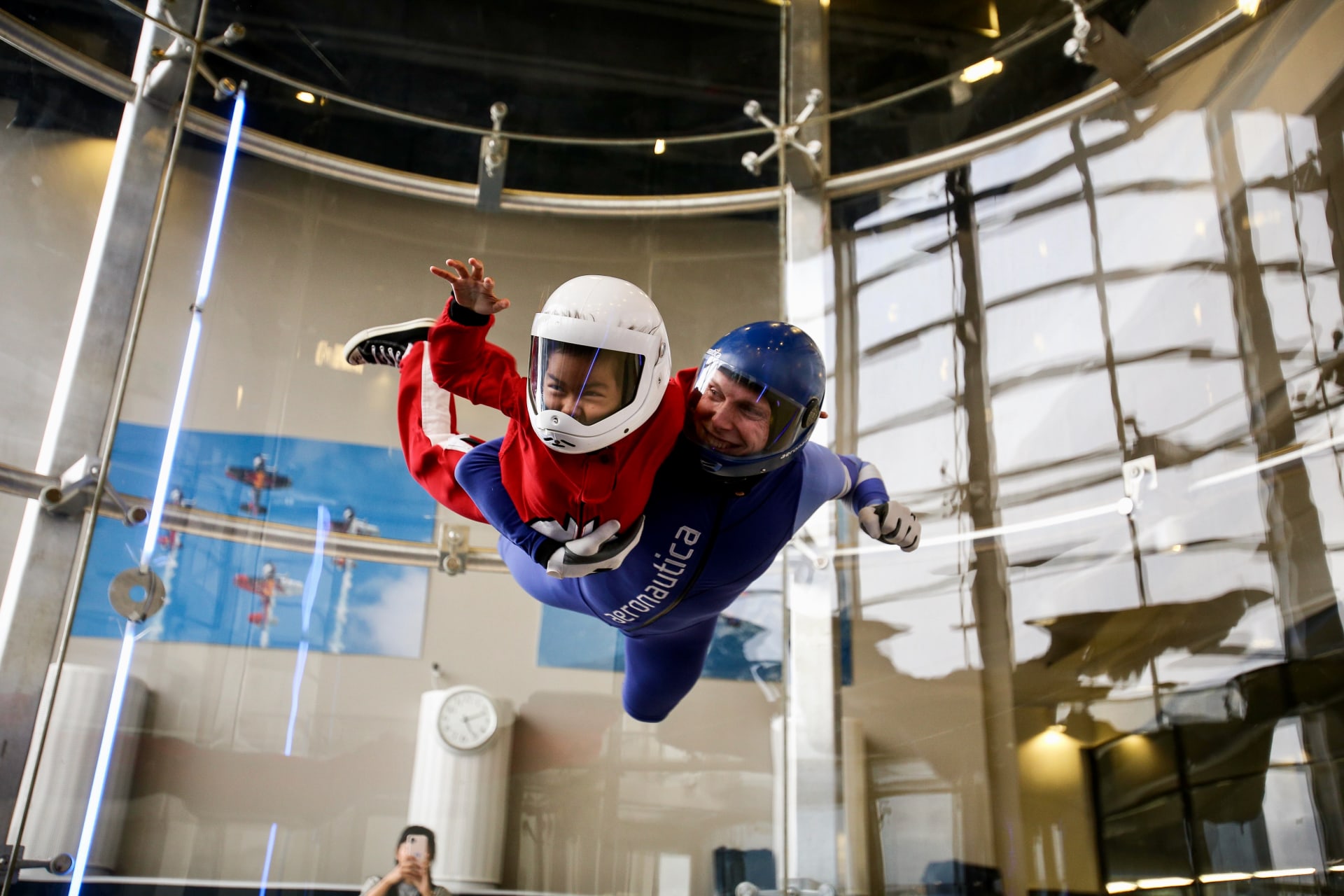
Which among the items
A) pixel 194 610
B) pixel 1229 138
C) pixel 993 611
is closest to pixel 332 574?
pixel 194 610

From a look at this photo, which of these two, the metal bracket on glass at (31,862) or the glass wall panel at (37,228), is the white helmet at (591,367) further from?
the metal bracket on glass at (31,862)

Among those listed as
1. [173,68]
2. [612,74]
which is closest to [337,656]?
[173,68]

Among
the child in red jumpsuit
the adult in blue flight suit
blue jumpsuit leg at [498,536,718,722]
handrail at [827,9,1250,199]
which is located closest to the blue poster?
blue jumpsuit leg at [498,536,718,722]

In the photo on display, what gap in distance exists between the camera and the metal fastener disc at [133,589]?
2.72 metres

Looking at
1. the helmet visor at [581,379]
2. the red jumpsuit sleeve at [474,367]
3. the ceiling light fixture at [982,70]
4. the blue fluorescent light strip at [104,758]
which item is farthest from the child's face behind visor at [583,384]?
the ceiling light fixture at [982,70]

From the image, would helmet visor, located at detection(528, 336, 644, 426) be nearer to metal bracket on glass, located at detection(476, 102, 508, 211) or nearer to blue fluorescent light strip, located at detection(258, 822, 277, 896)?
blue fluorescent light strip, located at detection(258, 822, 277, 896)

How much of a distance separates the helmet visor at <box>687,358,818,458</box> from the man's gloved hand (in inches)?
11.3

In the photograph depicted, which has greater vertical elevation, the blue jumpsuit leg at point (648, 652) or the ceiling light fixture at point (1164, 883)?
→ the blue jumpsuit leg at point (648, 652)

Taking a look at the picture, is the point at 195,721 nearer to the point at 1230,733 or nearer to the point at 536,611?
the point at 536,611

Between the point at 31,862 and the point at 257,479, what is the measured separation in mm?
1189

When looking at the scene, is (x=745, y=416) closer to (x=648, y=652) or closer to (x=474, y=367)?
(x=474, y=367)

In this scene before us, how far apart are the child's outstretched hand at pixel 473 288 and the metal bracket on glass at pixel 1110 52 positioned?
2285 mm

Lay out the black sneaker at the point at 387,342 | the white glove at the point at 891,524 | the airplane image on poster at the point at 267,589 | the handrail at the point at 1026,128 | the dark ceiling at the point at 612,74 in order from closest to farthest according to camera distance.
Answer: the white glove at the point at 891,524 < the black sneaker at the point at 387,342 < the handrail at the point at 1026,128 < the airplane image on poster at the point at 267,589 < the dark ceiling at the point at 612,74

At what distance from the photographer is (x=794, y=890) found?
3008 mm
